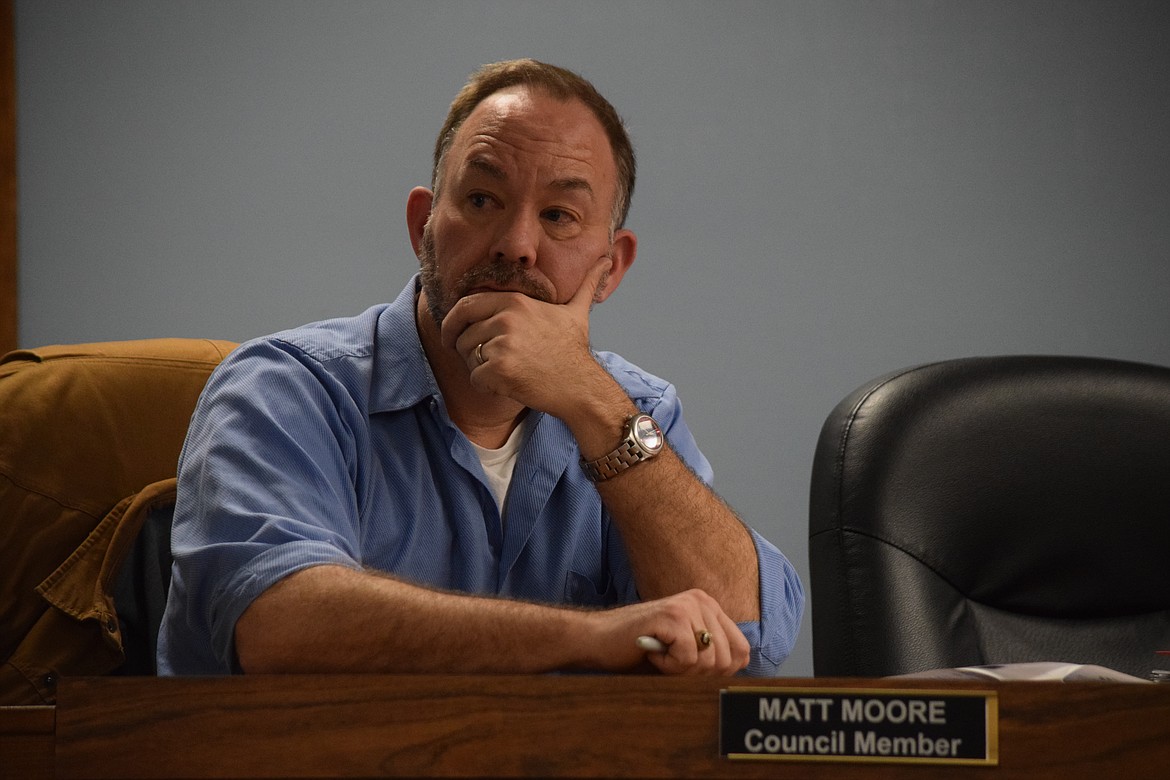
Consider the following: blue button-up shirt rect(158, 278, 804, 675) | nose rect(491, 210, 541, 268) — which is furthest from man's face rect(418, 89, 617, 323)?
blue button-up shirt rect(158, 278, 804, 675)

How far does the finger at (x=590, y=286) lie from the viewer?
1426 millimetres

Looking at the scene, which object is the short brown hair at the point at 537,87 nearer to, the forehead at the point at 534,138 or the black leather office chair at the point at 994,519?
the forehead at the point at 534,138

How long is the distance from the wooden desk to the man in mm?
263

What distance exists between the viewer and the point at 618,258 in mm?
1586

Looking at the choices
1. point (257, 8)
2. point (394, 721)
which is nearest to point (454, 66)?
point (257, 8)

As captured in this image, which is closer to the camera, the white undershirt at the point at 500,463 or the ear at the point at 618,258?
the white undershirt at the point at 500,463

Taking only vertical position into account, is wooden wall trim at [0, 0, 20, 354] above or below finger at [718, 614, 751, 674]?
above

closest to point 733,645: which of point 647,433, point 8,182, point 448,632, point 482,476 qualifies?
point 448,632

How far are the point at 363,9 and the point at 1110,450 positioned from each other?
4.92 ft

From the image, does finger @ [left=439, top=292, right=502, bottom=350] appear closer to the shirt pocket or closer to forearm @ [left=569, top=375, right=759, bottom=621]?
forearm @ [left=569, top=375, right=759, bottom=621]

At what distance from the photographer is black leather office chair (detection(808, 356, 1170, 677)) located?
140 cm

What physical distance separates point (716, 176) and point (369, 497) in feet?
3.83

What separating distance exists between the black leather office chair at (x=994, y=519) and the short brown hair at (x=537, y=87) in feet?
1.44

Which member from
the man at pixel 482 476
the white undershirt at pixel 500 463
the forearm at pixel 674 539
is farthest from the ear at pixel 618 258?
the forearm at pixel 674 539
